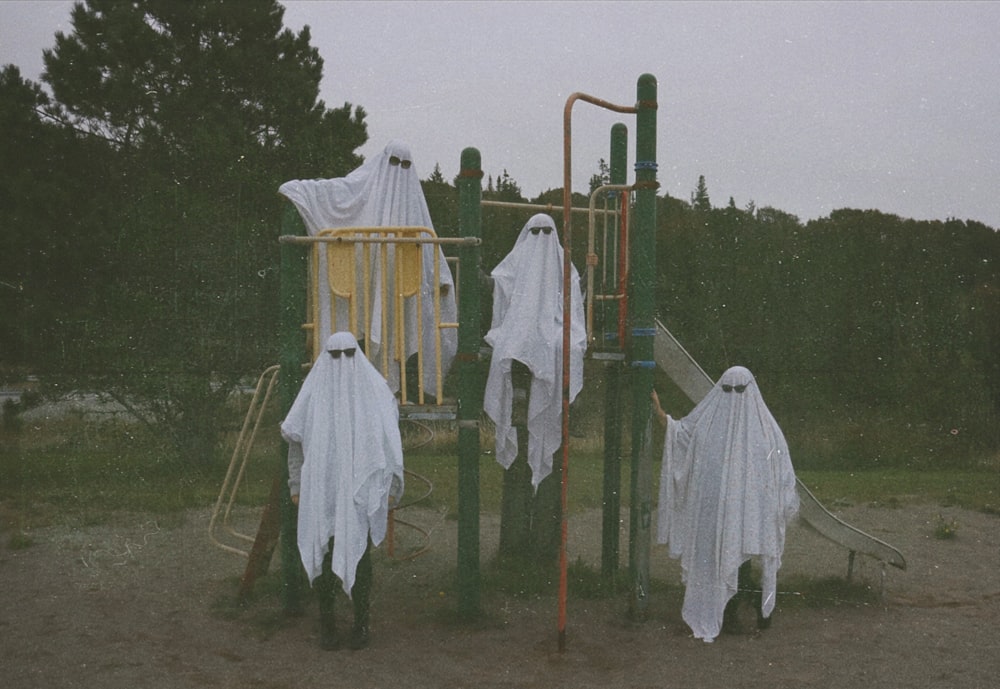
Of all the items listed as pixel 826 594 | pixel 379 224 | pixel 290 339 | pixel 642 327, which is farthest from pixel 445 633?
pixel 826 594

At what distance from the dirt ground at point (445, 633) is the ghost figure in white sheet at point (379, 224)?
1.84 meters

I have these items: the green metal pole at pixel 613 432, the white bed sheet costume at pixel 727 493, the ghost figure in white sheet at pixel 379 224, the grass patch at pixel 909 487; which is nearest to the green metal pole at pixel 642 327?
the white bed sheet costume at pixel 727 493

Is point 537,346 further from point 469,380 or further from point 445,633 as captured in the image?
point 445,633

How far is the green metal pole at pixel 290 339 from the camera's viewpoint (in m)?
6.46

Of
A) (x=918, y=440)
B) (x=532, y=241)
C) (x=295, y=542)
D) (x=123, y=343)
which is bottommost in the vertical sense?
(x=918, y=440)

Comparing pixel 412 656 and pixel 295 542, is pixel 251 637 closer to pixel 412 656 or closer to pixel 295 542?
pixel 295 542

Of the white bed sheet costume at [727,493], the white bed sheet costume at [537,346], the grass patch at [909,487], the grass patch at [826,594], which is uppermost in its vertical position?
the white bed sheet costume at [537,346]

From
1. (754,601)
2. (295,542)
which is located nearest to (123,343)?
(295,542)

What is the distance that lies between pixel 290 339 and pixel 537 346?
180 centimetres

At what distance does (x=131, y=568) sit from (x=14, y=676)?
103 inches

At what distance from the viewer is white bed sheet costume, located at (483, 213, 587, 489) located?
21.8ft

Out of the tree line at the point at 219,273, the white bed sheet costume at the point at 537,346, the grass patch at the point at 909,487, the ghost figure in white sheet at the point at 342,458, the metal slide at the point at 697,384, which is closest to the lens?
the ghost figure in white sheet at the point at 342,458

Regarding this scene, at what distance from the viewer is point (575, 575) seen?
7.54 meters

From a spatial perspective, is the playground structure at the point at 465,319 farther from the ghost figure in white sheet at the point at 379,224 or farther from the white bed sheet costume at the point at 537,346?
the white bed sheet costume at the point at 537,346
